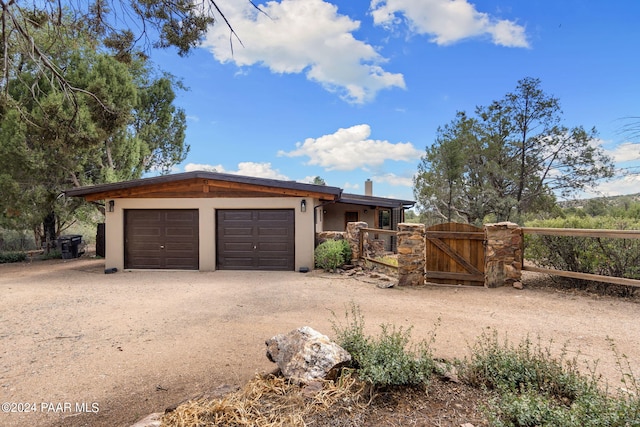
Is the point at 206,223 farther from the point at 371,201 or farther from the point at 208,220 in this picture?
the point at 371,201

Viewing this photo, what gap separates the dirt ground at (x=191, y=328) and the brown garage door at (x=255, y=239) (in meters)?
1.74

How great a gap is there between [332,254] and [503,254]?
4.46 m

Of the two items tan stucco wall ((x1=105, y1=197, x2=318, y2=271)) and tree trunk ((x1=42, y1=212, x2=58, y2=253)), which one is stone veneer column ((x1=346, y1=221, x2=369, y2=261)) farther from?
tree trunk ((x1=42, y1=212, x2=58, y2=253))

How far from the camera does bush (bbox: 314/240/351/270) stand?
9.72 m

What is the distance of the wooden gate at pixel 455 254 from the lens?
7441mm

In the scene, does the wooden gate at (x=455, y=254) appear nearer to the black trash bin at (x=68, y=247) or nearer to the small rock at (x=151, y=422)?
the small rock at (x=151, y=422)

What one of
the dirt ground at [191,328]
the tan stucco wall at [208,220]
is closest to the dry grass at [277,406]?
the dirt ground at [191,328]

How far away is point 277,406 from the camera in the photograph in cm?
232

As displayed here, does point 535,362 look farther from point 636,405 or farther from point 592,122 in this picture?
point 592,122

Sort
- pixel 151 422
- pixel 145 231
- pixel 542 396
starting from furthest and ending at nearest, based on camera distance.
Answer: pixel 145 231 < pixel 542 396 < pixel 151 422

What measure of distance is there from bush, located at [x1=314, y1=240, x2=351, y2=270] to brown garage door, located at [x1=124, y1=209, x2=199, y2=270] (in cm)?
397

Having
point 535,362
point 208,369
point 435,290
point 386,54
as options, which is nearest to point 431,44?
point 386,54

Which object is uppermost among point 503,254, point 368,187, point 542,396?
point 368,187

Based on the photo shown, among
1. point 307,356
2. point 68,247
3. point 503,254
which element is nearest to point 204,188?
point 68,247
